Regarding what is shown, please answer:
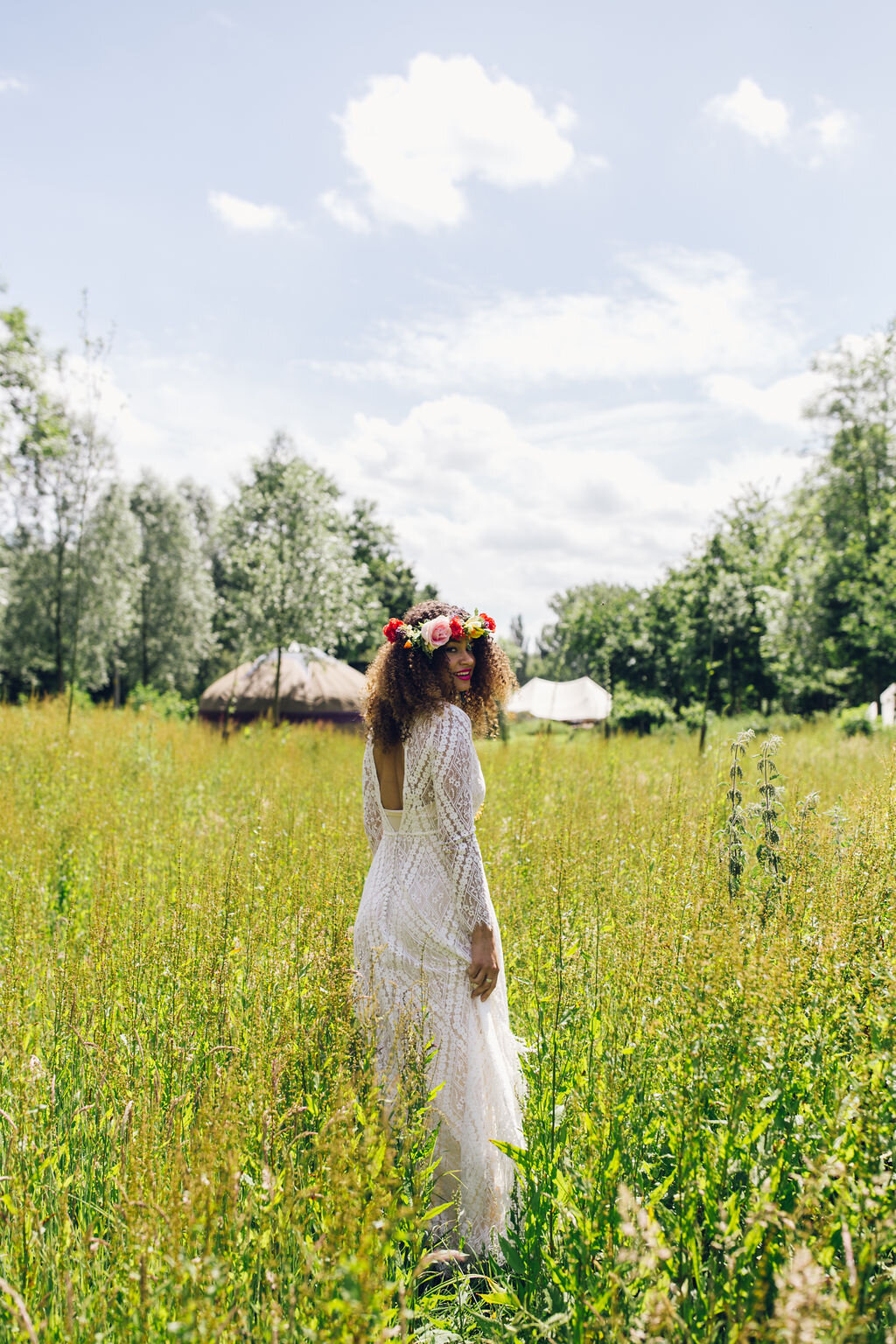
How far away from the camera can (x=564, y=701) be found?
42594mm

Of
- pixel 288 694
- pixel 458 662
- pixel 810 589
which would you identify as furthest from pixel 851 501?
pixel 458 662

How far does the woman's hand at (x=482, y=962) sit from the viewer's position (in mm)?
2719

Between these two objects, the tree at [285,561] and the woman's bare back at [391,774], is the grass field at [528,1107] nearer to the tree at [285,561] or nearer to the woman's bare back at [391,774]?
the woman's bare back at [391,774]

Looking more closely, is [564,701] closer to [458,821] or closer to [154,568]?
[154,568]

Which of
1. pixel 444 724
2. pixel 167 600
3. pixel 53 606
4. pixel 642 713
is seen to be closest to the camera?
pixel 444 724

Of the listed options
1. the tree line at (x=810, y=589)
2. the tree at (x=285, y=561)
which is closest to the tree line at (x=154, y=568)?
the tree at (x=285, y=561)

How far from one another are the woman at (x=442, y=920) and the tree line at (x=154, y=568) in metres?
7.82

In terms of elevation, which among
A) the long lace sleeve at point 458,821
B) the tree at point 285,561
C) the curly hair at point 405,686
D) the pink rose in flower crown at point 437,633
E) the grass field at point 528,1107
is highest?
the tree at point 285,561

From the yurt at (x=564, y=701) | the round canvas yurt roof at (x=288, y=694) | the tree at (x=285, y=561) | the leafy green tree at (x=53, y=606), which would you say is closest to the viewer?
the tree at (x=285, y=561)

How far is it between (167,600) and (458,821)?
138 ft

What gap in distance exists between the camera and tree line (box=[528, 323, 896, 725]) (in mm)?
15961

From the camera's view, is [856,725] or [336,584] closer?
[856,725]

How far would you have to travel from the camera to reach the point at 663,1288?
1.59m

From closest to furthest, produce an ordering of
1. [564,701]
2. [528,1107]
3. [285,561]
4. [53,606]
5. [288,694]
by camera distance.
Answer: [528,1107], [285,561], [288,694], [53,606], [564,701]
